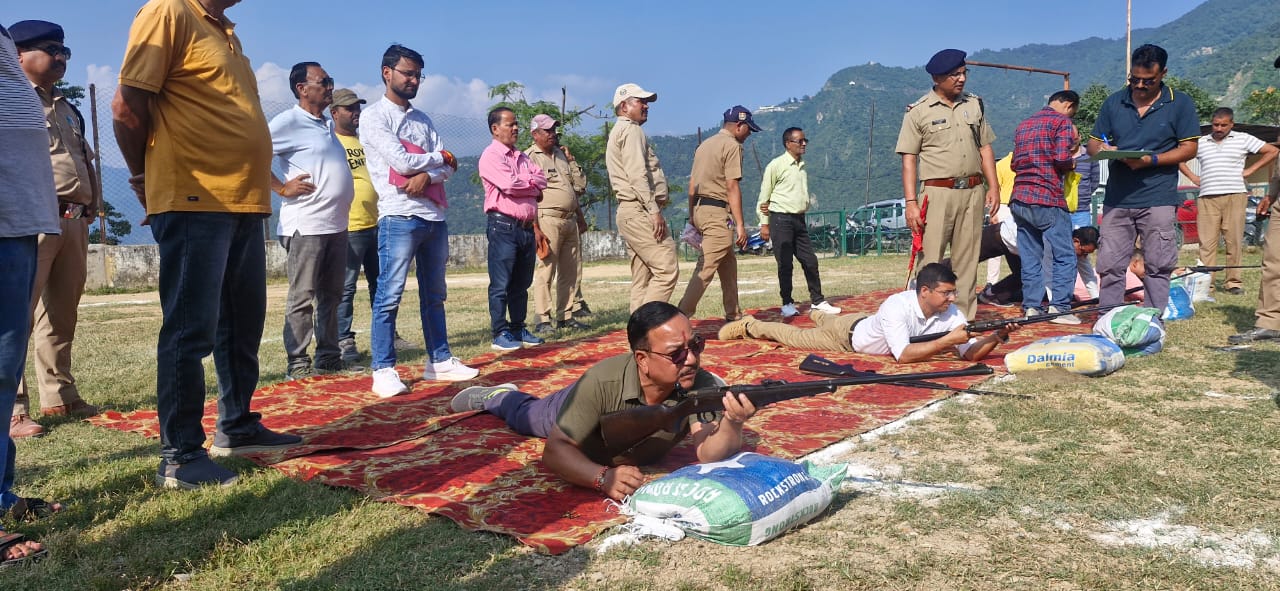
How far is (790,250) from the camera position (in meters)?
8.90

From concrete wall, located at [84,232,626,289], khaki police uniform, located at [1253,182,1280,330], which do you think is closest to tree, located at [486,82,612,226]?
concrete wall, located at [84,232,626,289]

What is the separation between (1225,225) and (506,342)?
8.03 m

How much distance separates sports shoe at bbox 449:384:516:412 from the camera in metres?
4.38

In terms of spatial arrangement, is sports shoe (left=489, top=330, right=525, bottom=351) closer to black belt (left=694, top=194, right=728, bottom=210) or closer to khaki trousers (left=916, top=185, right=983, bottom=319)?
black belt (left=694, top=194, right=728, bottom=210)

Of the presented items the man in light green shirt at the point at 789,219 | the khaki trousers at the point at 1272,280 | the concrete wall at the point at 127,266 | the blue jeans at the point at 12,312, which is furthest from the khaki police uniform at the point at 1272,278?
the concrete wall at the point at 127,266

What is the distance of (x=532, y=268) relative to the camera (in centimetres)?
730

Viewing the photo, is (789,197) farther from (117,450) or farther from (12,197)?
(12,197)

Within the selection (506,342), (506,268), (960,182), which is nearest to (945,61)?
(960,182)

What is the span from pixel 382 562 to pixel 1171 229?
6.16 meters

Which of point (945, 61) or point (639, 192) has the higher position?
point (945, 61)

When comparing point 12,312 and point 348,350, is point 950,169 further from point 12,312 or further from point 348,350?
point 12,312

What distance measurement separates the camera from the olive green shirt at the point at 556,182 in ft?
26.4

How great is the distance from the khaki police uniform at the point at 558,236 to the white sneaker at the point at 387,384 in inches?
117

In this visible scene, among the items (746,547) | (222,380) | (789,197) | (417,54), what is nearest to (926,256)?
(789,197)
